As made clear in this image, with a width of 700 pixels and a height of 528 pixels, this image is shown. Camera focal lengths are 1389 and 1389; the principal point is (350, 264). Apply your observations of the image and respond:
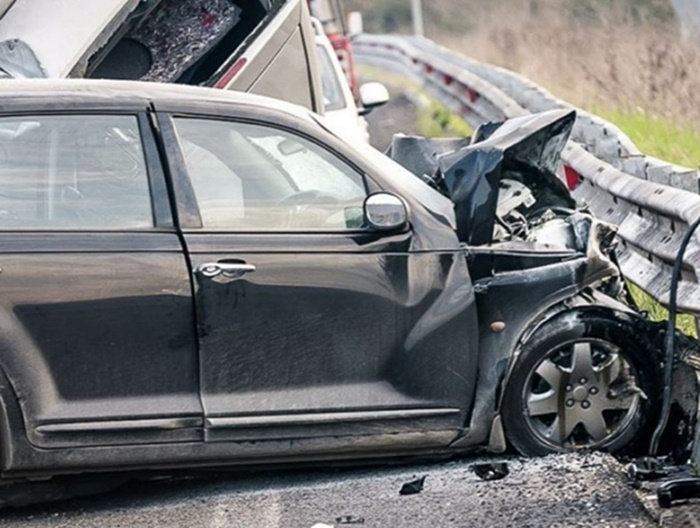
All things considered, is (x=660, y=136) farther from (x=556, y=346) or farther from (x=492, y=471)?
(x=492, y=471)

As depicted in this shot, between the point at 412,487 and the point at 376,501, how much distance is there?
0.20m

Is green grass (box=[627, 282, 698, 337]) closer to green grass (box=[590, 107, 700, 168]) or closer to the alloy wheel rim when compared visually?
the alloy wheel rim

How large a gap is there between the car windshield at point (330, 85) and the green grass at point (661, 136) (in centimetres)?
281

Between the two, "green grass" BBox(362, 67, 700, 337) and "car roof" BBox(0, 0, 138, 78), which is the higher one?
"car roof" BBox(0, 0, 138, 78)

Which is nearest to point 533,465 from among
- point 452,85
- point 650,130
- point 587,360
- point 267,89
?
point 587,360

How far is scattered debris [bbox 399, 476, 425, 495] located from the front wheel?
0.46m

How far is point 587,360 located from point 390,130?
14.8 m

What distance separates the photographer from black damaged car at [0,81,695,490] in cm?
547

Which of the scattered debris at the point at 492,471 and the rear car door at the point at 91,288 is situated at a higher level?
the rear car door at the point at 91,288

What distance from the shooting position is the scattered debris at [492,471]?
5793 millimetres

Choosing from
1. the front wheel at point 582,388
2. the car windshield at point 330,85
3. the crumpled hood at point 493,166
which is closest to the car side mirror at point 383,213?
the crumpled hood at point 493,166

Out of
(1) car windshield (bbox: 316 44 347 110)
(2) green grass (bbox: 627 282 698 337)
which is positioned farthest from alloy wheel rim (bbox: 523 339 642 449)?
(1) car windshield (bbox: 316 44 347 110)

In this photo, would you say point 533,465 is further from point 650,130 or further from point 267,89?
point 650,130

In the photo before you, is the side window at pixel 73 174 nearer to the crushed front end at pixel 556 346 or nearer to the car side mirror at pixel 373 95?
the crushed front end at pixel 556 346
